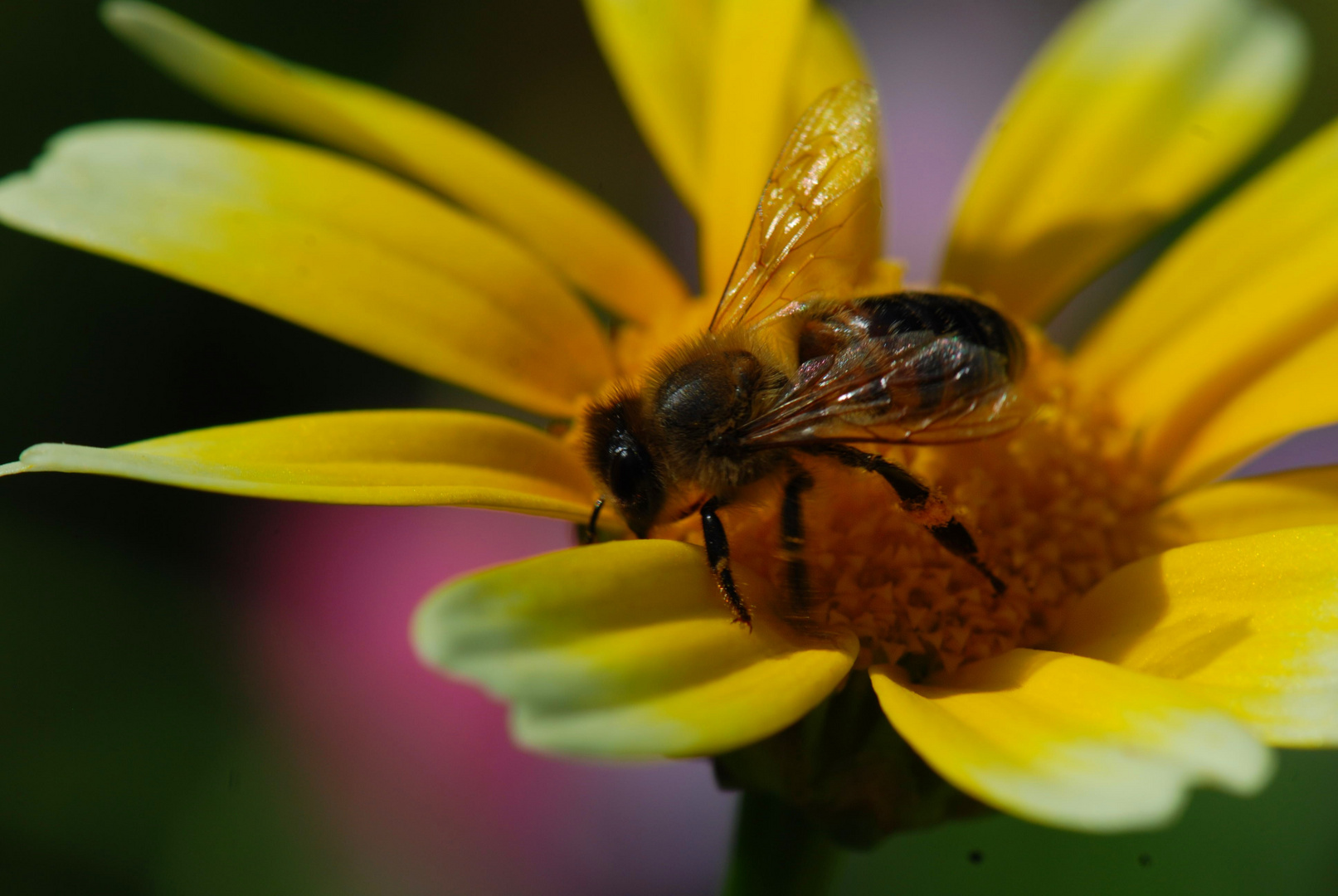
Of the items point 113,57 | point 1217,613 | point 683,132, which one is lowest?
point 1217,613

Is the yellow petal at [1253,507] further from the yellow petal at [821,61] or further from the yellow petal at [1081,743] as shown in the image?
the yellow petal at [821,61]

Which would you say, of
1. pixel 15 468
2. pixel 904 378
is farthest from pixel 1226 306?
pixel 15 468

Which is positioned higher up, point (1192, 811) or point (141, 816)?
point (141, 816)

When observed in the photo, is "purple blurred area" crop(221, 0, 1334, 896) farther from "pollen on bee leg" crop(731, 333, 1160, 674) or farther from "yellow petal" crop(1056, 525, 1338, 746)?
"yellow petal" crop(1056, 525, 1338, 746)

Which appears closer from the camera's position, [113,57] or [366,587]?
[366,587]

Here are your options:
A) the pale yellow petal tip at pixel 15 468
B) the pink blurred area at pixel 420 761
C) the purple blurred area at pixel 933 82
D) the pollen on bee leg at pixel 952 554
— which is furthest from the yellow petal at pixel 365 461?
the purple blurred area at pixel 933 82

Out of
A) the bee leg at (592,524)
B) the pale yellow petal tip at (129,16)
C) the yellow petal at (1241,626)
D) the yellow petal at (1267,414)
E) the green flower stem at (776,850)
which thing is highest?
the pale yellow petal tip at (129,16)

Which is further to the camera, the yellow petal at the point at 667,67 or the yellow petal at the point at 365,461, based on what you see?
the yellow petal at the point at 667,67

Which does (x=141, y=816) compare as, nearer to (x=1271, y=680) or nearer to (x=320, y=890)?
(x=320, y=890)

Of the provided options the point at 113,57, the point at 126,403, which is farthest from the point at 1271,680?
the point at 113,57
